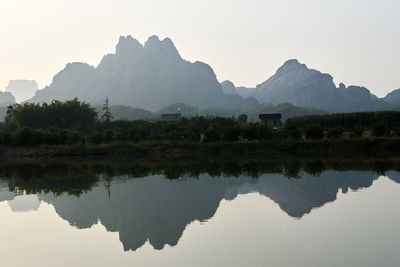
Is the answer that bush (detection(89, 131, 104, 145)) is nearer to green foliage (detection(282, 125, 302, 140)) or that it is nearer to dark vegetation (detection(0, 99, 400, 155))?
dark vegetation (detection(0, 99, 400, 155))

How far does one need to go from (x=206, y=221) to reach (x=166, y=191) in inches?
267

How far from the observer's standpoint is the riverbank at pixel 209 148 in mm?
45531

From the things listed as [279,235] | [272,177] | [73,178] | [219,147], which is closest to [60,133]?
[219,147]

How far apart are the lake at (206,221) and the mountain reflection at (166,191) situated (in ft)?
0.19

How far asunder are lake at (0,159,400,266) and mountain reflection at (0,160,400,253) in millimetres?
59

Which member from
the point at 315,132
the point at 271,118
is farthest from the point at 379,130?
the point at 271,118

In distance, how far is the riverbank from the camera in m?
45.5

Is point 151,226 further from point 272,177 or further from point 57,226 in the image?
point 272,177

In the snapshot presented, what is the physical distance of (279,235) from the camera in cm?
1141

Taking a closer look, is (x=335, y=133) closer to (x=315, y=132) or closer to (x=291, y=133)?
(x=315, y=132)

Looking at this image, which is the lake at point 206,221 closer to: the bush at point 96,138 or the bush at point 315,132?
the bush at point 315,132

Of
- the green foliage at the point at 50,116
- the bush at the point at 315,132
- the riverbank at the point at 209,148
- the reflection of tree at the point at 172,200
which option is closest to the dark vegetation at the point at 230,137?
the bush at the point at 315,132

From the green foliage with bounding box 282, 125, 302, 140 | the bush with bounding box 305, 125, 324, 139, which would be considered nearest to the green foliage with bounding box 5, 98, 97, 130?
the green foliage with bounding box 282, 125, 302, 140

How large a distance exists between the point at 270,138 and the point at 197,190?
3267 cm
